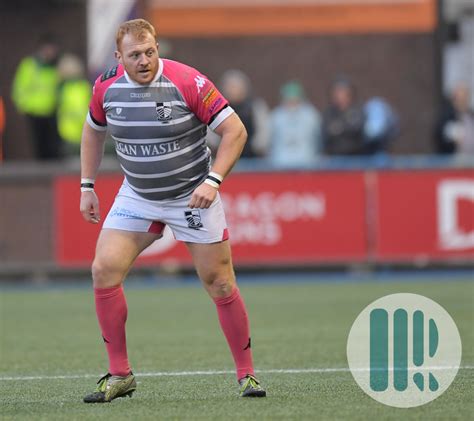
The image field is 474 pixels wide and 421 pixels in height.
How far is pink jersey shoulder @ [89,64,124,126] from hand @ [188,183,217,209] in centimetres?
81

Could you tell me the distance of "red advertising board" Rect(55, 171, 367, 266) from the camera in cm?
1664

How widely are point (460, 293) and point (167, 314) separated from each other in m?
3.12

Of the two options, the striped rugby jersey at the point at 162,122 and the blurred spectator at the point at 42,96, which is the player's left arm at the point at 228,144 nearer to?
the striped rugby jersey at the point at 162,122

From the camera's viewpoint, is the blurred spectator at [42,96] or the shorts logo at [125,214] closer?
the shorts logo at [125,214]

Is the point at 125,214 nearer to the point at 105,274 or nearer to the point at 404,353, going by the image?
the point at 105,274

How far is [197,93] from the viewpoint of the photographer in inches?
299

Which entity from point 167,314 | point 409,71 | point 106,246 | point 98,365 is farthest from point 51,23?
point 106,246

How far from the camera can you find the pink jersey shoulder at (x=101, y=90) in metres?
7.73

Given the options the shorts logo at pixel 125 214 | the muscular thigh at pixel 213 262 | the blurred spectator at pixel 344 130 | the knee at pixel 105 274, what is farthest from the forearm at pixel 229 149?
the blurred spectator at pixel 344 130

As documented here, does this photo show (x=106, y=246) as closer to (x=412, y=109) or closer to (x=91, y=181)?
(x=91, y=181)

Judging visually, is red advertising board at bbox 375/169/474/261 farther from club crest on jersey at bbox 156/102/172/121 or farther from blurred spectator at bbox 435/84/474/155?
club crest on jersey at bbox 156/102/172/121

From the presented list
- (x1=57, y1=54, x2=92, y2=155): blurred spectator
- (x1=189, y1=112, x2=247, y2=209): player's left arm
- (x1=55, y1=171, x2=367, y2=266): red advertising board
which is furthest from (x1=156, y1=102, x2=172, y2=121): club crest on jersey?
(x1=57, y1=54, x2=92, y2=155): blurred spectator

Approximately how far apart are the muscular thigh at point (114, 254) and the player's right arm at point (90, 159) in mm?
217

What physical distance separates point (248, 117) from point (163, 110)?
10222mm
